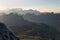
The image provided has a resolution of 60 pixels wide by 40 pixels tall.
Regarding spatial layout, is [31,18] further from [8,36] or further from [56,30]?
[8,36]

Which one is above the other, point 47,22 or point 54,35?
point 47,22

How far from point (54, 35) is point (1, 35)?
2.47 meters

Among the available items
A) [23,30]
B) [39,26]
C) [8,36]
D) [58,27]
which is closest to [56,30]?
[58,27]

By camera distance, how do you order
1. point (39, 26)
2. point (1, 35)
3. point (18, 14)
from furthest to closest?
point (18, 14), point (39, 26), point (1, 35)

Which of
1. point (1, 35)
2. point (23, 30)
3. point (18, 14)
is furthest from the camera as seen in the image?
point (18, 14)

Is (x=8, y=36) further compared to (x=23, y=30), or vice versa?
(x=23, y=30)

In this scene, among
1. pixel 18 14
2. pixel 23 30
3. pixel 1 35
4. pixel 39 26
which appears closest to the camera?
pixel 1 35

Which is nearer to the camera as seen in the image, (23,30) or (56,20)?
(23,30)

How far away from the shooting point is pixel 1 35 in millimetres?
3148

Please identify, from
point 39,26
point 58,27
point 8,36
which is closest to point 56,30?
point 58,27

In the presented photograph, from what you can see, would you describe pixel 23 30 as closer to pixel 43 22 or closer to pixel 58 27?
pixel 43 22

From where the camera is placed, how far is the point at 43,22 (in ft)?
17.7

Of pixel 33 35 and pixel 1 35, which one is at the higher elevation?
pixel 1 35

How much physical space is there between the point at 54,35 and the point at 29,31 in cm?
75
